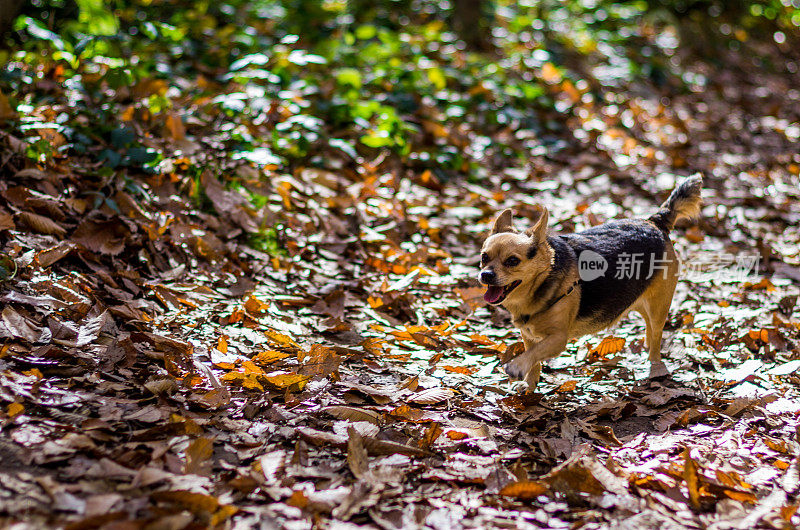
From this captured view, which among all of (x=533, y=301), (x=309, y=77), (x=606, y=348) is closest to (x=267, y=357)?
(x=533, y=301)

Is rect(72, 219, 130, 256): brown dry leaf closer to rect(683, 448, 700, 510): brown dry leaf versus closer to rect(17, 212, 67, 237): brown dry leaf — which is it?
rect(17, 212, 67, 237): brown dry leaf

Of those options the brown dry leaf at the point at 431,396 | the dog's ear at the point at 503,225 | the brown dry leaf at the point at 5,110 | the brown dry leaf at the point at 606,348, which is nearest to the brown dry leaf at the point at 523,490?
the brown dry leaf at the point at 431,396

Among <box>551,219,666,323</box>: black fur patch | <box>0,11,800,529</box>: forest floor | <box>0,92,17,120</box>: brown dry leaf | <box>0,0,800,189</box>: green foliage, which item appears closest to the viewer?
<box>0,11,800,529</box>: forest floor

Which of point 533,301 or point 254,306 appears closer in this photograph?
point 533,301

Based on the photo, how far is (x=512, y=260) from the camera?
4.21m

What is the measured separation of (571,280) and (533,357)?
0.64 meters

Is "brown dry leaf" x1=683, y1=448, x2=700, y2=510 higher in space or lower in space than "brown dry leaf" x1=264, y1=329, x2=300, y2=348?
lower

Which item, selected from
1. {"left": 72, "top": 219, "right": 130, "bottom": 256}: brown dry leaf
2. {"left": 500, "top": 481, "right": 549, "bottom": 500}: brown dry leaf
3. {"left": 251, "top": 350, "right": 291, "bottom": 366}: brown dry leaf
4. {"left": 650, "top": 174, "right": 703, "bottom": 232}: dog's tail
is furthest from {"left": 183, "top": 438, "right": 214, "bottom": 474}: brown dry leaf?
{"left": 650, "top": 174, "right": 703, "bottom": 232}: dog's tail

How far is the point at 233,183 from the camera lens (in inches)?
243

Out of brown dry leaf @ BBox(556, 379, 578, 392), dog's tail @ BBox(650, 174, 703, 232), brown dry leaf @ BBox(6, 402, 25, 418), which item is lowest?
brown dry leaf @ BBox(556, 379, 578, 392)

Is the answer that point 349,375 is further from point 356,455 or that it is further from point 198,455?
point 198,455

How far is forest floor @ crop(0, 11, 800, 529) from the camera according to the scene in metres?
2.91

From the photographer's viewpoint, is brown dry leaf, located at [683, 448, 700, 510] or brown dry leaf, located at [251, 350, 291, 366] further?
brown dry leaf, located at [251, 350, 291, 366]

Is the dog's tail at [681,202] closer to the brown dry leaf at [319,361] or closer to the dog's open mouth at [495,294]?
the dog's open mouth at [495,294]
